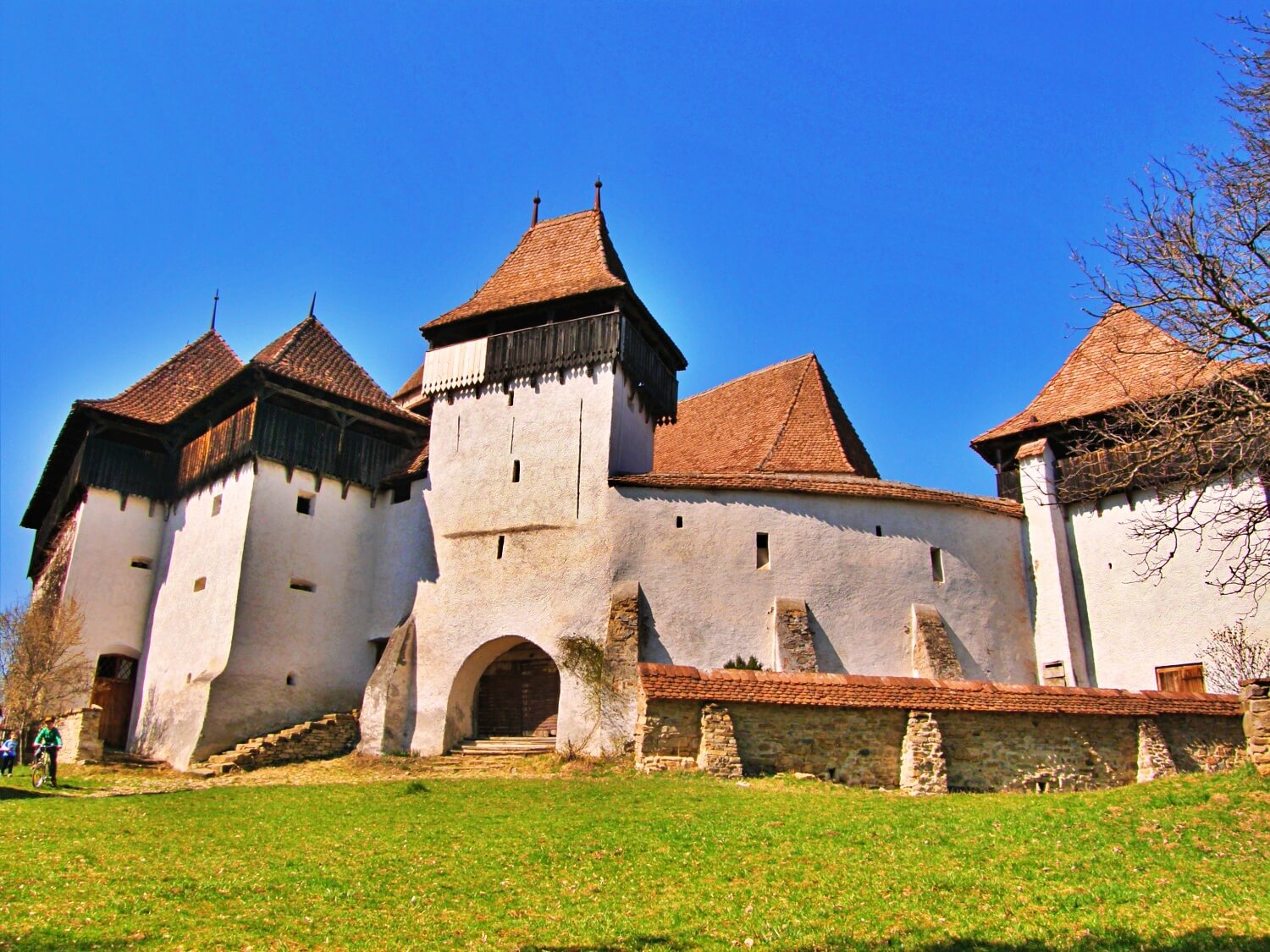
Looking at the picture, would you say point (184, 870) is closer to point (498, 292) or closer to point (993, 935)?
point (993, 935)

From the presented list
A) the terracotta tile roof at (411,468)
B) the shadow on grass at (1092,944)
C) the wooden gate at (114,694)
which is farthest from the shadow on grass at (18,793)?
the shadow on grass at (1092,944)

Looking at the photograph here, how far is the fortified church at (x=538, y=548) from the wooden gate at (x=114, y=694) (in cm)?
6

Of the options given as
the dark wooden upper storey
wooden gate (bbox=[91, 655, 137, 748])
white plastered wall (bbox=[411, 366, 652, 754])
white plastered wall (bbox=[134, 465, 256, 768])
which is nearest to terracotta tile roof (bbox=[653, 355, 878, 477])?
the dark wooden upper storey

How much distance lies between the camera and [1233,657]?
19594mm

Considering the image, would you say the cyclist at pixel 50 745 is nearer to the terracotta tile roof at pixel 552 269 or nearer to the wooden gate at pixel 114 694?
the wooden gate at pixel 114 694

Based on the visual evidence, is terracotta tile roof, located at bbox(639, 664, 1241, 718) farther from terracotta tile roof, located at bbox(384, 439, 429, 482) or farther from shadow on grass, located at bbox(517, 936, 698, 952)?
terracotta tile roof, located at bbox(384, 439, 429, 482)

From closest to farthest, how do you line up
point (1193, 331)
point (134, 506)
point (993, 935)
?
point (993, 935)
point (1193, 331)
point (134, 506)

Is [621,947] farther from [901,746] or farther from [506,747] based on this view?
[506,747]

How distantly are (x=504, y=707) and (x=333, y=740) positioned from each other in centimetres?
352

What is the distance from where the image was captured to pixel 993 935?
767 centimetres

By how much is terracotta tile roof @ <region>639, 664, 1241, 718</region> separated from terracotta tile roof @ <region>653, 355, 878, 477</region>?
835 cm

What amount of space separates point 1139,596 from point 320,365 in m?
18.7

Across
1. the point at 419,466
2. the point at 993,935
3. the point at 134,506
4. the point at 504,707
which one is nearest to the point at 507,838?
the point at 993,935

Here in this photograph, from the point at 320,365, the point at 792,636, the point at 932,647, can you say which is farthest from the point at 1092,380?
the point at 320,365
